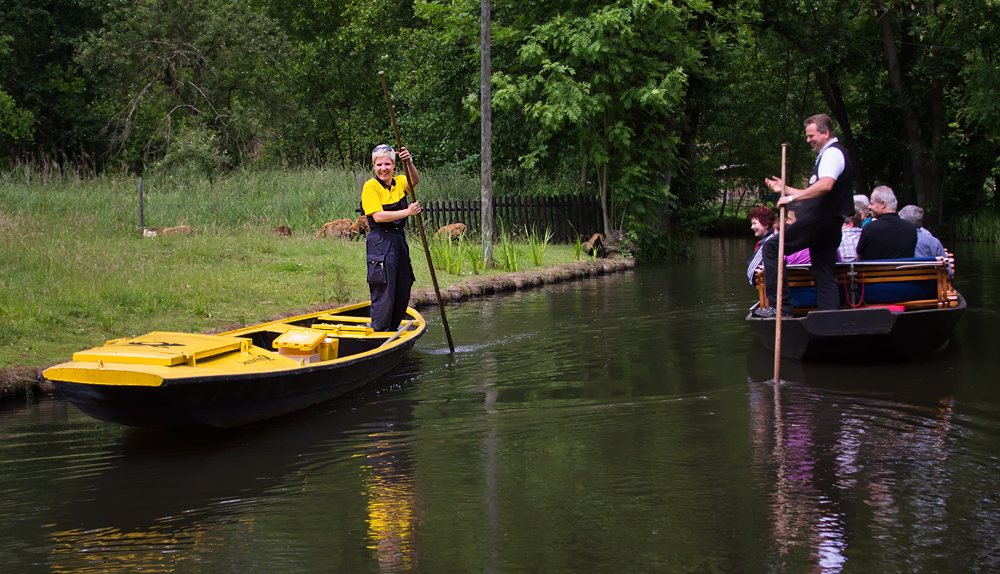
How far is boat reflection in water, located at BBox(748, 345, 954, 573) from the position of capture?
13.8ft

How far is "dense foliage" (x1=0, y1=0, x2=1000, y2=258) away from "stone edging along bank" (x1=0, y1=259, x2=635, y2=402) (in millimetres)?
2933

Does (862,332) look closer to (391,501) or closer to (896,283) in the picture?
(896,283)

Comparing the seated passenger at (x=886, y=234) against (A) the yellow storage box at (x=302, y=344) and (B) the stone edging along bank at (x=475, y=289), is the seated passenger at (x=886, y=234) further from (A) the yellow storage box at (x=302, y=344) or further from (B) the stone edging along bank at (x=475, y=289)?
(B) the stone edging along bank at (x=475, y=289)

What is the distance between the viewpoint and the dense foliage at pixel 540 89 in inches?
831

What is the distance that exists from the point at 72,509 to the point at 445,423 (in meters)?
2.62

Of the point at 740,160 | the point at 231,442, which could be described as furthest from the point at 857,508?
the point at 740,160

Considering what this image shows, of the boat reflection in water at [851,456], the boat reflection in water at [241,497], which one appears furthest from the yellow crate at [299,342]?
the boat reflection in water at [851,456]

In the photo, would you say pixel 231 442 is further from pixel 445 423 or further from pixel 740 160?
pixel 740 160

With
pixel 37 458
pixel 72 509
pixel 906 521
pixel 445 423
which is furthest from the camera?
pixel 445 423

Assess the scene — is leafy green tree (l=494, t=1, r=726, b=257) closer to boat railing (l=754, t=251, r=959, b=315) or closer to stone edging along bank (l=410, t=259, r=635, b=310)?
stone edging along bank (l=410, t=259, r=635, b=310)

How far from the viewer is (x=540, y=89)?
21922 mm

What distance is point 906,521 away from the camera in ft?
14.3

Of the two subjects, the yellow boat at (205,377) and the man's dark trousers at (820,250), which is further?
the man's dark trousers at (820,250)

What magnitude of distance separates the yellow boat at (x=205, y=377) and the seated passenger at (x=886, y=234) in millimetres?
4772
